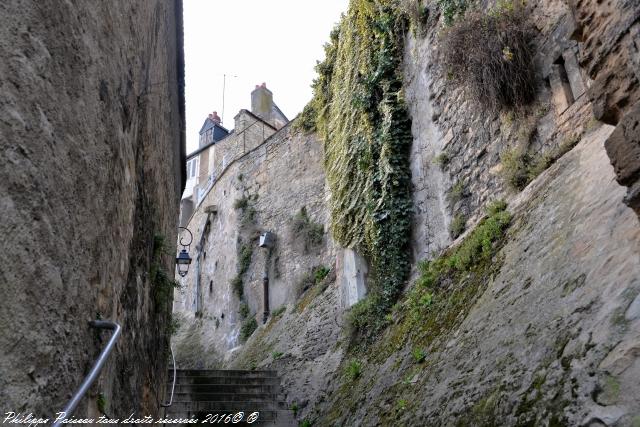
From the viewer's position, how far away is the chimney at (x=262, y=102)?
24.6 m

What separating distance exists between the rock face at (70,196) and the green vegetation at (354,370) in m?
3.16

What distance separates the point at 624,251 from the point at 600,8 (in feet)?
4.61

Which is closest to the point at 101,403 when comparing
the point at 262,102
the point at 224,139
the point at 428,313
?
the point at 428,313

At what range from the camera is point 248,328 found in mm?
12734

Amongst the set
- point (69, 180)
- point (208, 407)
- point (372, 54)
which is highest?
point (372, 54)

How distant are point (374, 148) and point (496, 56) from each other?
261cm

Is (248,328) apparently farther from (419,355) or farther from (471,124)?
(419,355)

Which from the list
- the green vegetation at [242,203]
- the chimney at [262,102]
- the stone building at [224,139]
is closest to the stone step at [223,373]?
the green vegetation at [242,203]

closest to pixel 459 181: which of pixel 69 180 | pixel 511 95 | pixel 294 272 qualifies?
pixel 511 95

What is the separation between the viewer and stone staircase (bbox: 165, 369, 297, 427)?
22.9 ft

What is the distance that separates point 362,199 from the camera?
820cm

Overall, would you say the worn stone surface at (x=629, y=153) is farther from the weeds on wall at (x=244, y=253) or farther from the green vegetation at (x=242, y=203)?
the green vegetation at (x=242, y=203)

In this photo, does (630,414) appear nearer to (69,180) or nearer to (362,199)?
(69,180)

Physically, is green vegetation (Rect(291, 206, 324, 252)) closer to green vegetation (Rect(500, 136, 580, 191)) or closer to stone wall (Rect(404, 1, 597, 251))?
stone wall (Rect(404, 1, 597, 251))
